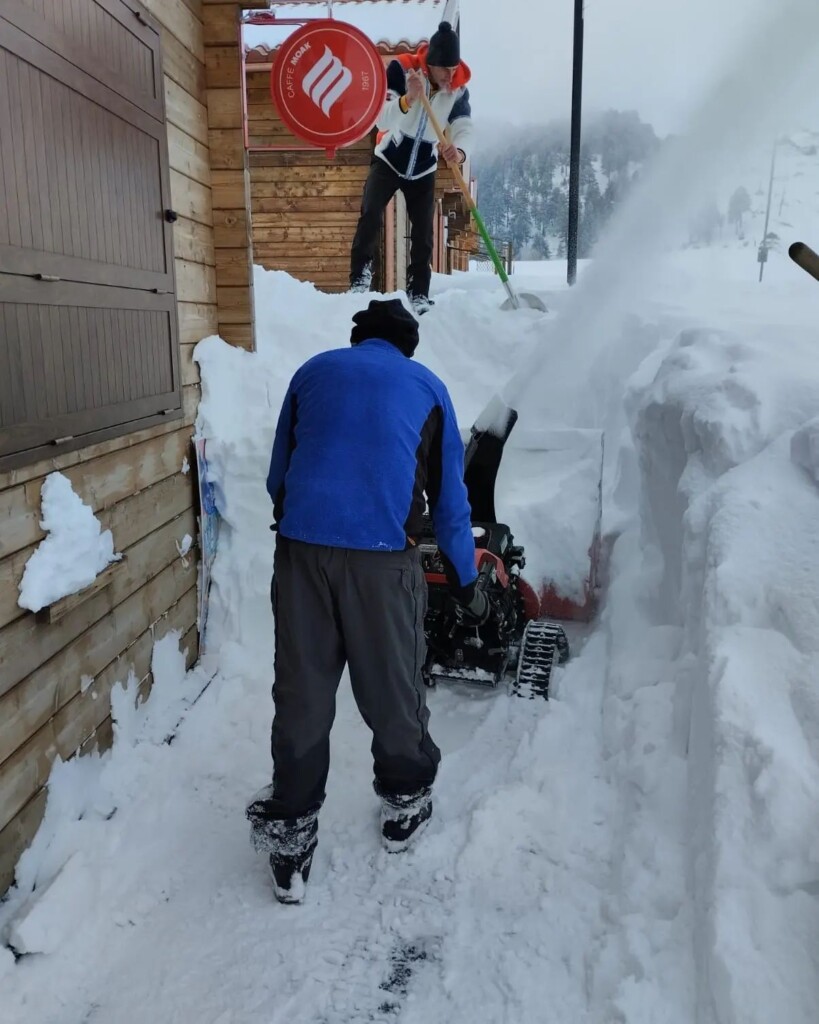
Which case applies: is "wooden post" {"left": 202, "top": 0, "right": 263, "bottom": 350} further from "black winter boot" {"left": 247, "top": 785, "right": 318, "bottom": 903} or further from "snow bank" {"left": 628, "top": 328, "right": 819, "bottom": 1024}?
"black winter boot" {"left": 247, "top": 785, "right": 318, "bottom": 903}

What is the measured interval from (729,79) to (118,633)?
525 cm

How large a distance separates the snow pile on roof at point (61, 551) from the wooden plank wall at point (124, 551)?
4 cm

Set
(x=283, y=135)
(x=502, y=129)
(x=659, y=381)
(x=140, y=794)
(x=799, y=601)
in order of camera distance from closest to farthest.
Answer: (x=799, y=601), (x=140, y=794), (x=659, y=381), (x=283, y=135), (x=502, y=129)

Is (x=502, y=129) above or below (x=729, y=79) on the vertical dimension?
above

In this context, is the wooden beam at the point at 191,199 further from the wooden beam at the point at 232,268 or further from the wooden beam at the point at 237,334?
the wooden beam at the point at 237,334

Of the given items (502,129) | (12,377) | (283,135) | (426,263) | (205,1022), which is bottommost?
(205,1022)

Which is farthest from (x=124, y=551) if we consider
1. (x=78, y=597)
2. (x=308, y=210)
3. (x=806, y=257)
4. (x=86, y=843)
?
(x=308, y=210)

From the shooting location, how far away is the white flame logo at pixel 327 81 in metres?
5.53

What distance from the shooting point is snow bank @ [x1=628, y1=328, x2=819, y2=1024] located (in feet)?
5.71

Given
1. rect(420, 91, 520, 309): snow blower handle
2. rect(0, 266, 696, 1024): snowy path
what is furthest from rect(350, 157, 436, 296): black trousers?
rect(0, 266, 696, 1024): snowy path

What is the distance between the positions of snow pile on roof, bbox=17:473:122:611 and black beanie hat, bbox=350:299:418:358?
3.79 feet

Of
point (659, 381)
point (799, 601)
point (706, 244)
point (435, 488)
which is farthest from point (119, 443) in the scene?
point (706, 244)

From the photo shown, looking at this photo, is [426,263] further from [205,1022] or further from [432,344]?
[205,1022]

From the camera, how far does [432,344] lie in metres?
7.48
